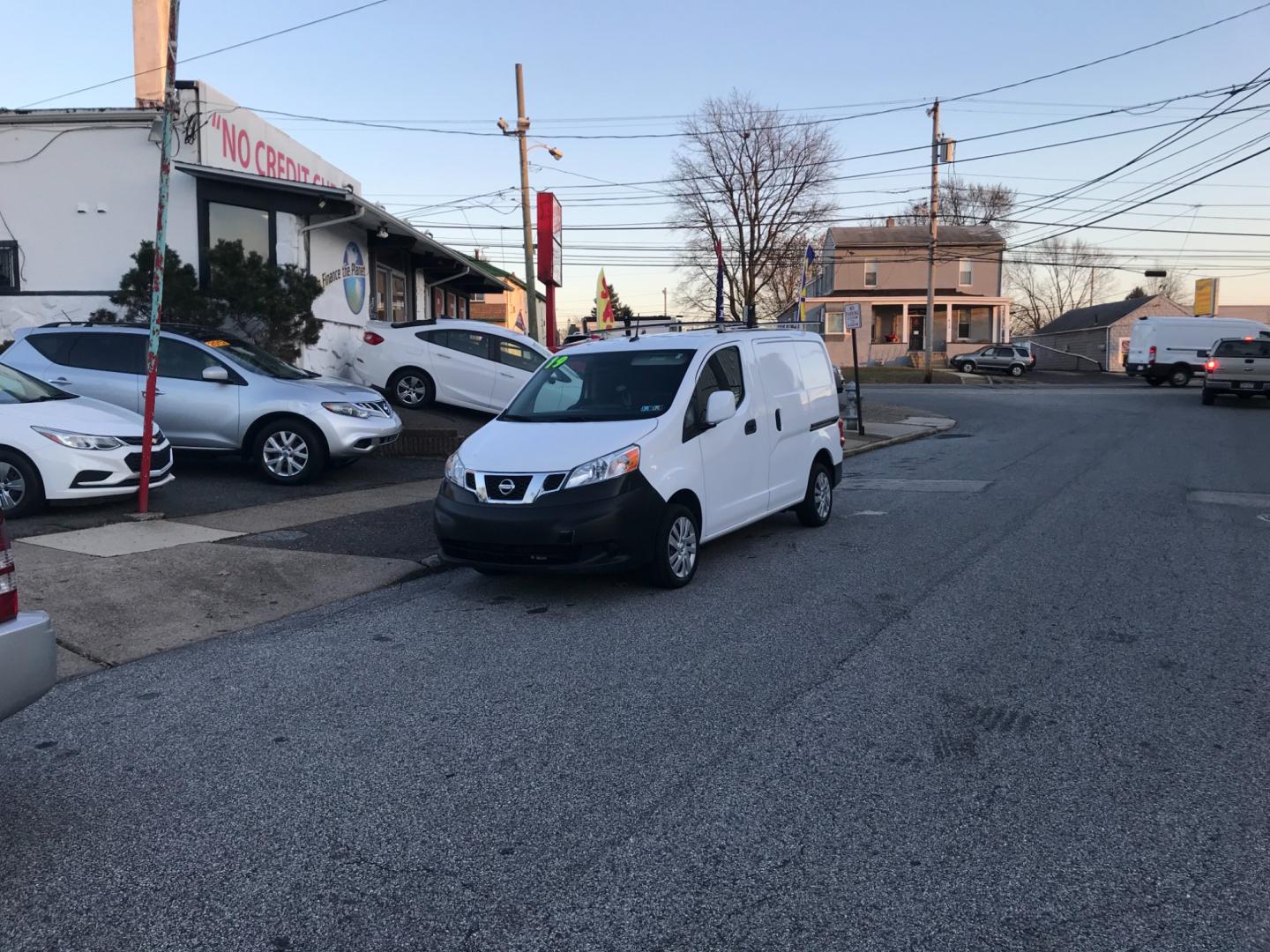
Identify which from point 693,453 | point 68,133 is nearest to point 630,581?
point 693,453

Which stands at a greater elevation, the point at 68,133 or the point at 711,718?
the point at 68,133

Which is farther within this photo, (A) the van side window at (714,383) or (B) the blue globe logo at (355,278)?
(B) the blue globe logo at (355,278)

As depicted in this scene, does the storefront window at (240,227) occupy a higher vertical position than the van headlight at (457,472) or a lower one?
higher

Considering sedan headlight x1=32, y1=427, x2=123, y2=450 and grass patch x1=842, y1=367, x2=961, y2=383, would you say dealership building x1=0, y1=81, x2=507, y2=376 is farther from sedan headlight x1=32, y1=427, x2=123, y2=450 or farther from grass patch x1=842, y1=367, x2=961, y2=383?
grass patch x1=842, y1=367, x2=961, y2=383

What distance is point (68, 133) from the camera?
14.8 meters

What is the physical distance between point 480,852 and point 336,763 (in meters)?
1.07

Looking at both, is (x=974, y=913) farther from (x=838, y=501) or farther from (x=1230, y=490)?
(x=1230, y=490)

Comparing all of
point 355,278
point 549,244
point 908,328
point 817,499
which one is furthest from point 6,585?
point 908,328

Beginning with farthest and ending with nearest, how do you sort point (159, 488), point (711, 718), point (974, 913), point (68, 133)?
point (68, 133), point (159, 488), point (711, 718), point (974, 913)

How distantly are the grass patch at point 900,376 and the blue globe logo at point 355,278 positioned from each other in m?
26.9

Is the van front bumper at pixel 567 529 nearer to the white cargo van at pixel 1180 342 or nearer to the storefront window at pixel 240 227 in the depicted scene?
the storefront window at pixel 240 227

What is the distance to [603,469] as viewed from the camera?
22.2 ft

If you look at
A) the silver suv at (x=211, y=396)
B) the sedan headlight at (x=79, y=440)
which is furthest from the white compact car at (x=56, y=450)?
the silver suv at (x=211, y=396)

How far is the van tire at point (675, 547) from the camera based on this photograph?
275 inches
